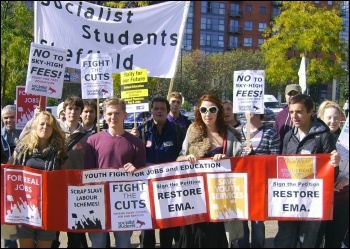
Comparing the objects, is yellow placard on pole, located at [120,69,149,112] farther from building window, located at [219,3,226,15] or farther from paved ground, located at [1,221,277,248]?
building window, located at [219,3,226,15]

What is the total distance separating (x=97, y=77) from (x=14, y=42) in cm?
1102

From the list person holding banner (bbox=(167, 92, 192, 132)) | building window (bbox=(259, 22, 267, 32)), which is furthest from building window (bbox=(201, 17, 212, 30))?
person holding banner (bbox=(167, 92, 192, 132))

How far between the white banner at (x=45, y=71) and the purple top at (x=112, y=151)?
165 centimetres

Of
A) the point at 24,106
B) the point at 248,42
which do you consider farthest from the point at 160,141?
the point at 248,42

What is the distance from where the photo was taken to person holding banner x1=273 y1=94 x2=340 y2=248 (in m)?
5.09

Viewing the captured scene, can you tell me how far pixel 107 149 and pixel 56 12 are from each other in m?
2.98

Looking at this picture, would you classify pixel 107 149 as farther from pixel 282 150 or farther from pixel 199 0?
pixel 199 0

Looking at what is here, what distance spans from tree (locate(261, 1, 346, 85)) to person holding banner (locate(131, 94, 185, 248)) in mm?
20413

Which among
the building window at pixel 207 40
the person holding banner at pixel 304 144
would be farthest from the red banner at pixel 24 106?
the building window at pixel 207 40

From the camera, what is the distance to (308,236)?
5.24m

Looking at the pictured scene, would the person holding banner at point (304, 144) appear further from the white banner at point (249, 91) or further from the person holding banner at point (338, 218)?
the white banner at point (249, 91)

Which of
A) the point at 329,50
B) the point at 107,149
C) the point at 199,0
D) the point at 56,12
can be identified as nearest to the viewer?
the point at 107,149

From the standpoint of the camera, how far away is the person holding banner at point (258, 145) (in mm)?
5602

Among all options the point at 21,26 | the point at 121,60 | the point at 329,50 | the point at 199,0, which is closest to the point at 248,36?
Answer: the point at 199,0
